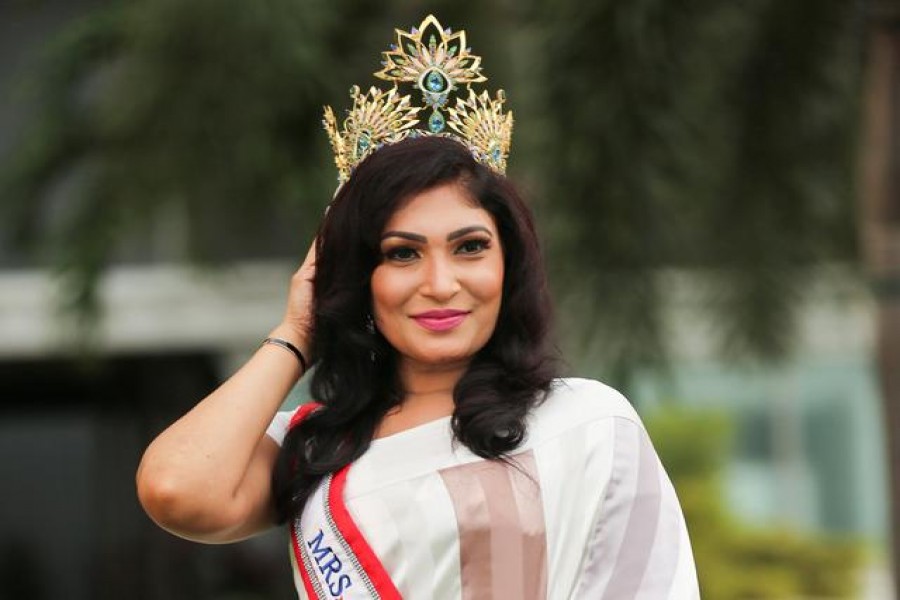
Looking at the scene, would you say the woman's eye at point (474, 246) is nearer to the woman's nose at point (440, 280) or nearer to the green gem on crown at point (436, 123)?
the woman's nose at point (440, 280)

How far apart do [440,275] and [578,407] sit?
0.27 m

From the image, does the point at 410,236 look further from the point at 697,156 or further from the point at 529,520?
the point at 697,156

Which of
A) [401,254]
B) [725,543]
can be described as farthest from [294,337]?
[725,543]

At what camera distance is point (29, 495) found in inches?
640

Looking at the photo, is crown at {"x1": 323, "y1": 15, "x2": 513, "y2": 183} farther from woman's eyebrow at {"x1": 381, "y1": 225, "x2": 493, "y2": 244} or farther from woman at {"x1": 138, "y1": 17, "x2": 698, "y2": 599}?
woman's eyebrow at {"x1": 381, "y1": 225, "x2": 493, "y2": 244}

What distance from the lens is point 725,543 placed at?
11672mm

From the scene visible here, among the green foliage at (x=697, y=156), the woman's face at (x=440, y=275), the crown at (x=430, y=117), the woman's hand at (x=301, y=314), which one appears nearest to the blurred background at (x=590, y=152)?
the green foliage at (x=697, y=156)

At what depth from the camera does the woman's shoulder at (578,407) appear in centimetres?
288

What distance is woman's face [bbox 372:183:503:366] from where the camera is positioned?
2.92 meters

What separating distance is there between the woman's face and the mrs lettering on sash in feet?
0.98

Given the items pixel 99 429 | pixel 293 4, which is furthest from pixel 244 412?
pixel 99 429

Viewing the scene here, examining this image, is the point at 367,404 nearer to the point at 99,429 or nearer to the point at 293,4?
the point at 293,4

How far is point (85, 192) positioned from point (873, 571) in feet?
22.4

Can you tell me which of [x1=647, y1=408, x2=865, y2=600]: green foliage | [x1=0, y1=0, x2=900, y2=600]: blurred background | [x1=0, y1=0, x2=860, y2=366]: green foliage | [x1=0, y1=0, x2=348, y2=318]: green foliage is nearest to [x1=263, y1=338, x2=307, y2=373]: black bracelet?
[x1=0, y1=0, x2=900, y2=600]: blurred background
